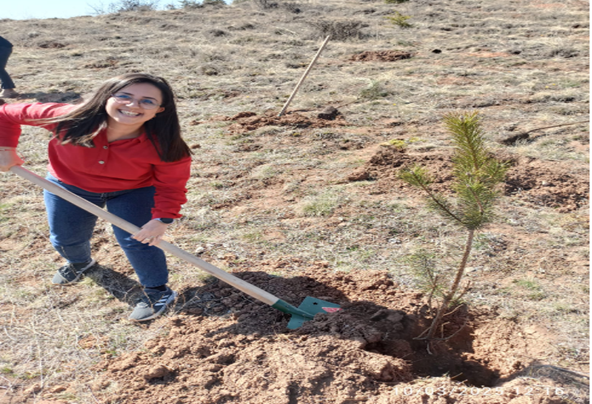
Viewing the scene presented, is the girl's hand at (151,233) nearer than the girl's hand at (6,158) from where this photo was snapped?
Yes

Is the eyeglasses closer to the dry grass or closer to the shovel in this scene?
the shovel

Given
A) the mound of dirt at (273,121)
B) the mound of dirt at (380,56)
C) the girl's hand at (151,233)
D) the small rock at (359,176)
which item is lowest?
the small rock at (359,176)

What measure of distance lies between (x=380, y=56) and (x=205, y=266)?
26.4ft

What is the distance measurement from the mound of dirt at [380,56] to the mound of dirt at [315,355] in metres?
7.39

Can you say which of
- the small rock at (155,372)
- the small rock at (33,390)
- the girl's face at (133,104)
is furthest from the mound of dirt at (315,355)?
the girl's face at (133,104)

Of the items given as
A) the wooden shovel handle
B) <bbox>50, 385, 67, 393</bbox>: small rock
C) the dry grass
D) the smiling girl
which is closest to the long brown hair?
the smiling girl

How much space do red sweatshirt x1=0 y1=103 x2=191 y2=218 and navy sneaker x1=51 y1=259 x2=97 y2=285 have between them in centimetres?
66

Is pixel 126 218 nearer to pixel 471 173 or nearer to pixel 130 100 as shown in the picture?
pixel 130 100

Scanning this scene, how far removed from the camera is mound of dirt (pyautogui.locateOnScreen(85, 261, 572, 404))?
1964mm

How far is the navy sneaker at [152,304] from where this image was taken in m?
2.53

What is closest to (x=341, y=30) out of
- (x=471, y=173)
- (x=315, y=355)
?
(x=471, y=173)

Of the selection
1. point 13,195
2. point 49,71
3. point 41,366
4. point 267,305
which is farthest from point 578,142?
point 49,71

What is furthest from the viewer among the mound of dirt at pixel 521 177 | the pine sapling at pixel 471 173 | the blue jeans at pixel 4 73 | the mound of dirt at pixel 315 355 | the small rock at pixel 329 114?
the blue jeans at pixel 4 73

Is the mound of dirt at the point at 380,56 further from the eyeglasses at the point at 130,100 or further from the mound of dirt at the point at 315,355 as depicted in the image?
the eyeglasses at the point at 130,100
